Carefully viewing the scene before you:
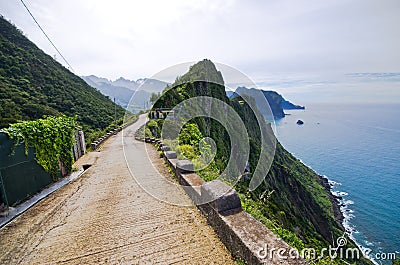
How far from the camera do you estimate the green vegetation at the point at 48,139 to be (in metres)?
6.04

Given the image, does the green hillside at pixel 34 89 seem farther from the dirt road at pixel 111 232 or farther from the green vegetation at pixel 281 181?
the dirt road at pixel 111 232

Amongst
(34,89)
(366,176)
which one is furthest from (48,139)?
(366,176)

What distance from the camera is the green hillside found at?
1087 inches

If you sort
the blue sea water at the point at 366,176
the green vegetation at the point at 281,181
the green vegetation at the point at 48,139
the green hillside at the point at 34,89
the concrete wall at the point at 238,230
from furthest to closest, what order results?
the blue sea water at the point at 366,176 → the green vegetation at the point at 281,181 → the green hillside at the point at 34,89 → the green vegetation at the point at 48,139 → the concrete wall at the point at 238,230

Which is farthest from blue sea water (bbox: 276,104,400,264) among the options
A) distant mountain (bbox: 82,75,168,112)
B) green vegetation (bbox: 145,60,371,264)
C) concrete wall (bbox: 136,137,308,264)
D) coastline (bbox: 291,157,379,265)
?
distant mountain (bbox: 82,75,168,112)

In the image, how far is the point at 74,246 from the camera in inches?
149

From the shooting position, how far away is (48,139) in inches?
277

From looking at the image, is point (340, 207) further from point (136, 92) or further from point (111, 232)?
point (111, 232)

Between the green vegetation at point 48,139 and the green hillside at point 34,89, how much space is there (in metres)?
19.4

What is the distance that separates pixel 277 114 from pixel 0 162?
193 metres

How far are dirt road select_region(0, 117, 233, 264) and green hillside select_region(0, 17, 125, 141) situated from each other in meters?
22.8

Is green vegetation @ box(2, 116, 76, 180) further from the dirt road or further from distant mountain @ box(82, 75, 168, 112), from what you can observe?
distant mountain @ box(82, 75, 168, 112)


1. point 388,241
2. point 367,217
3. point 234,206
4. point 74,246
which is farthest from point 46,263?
point 367,217

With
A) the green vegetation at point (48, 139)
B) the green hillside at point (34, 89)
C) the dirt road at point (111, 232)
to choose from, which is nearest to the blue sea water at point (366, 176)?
the dirt road at point (111, 232)
